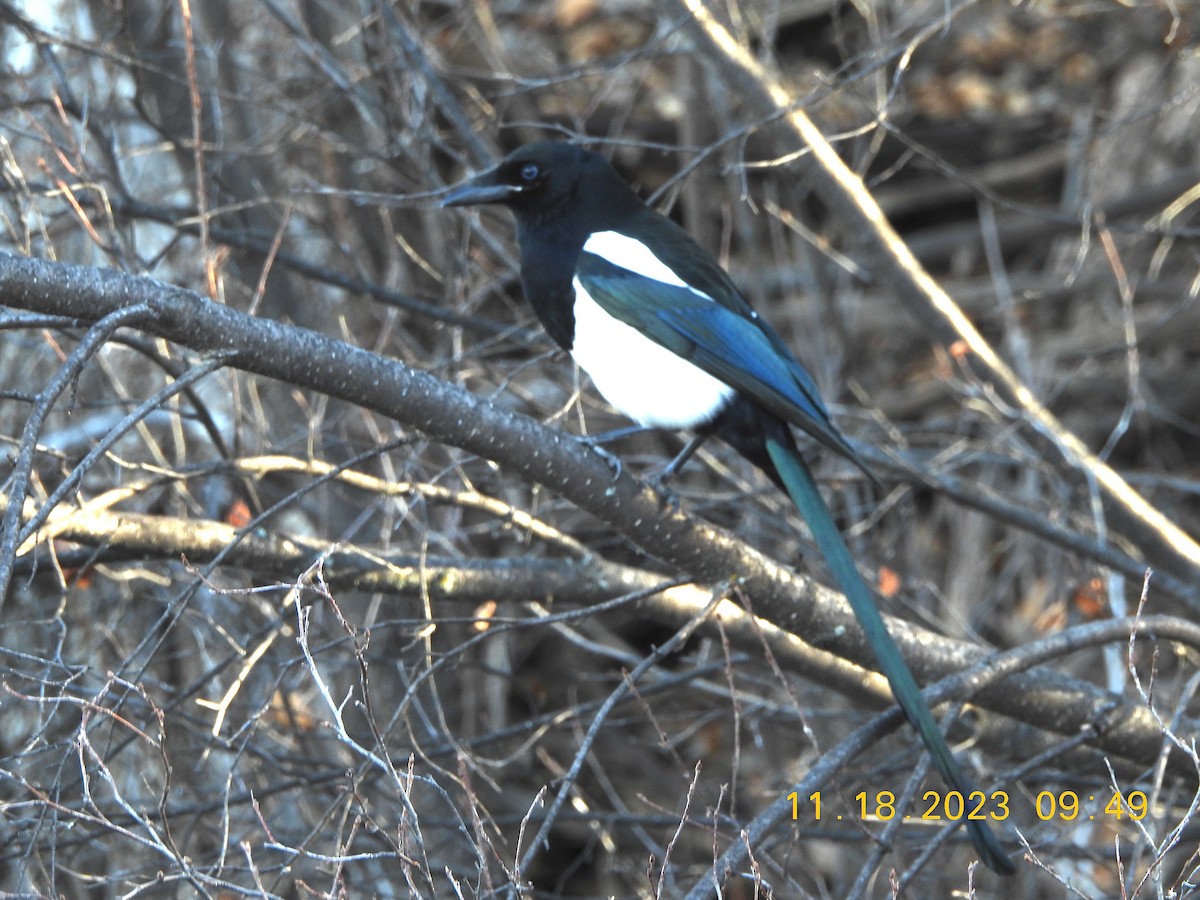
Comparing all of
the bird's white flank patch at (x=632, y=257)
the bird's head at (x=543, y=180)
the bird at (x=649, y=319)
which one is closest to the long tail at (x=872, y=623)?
the bird at (x=649, y=319)

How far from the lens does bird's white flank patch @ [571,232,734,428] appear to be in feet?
9.59

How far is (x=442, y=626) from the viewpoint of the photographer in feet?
13.8

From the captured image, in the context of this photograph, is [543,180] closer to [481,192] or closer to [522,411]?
[481,192]

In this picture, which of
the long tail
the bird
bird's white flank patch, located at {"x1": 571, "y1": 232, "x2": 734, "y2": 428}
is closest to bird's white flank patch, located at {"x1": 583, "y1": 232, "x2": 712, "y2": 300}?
the bird

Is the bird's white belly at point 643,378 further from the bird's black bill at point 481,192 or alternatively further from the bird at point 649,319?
the bird's black bill at point 481,192

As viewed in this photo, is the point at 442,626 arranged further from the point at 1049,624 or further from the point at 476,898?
the point at 476,898

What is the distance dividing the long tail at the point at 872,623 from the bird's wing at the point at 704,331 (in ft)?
0.32

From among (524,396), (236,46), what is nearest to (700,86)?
(236,46)

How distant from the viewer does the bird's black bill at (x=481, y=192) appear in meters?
3.00

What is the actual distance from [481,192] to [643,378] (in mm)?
549

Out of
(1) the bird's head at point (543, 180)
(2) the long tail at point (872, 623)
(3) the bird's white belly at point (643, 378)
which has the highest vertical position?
(1) the bird's head at point (543, 180)

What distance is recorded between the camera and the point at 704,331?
297 cm

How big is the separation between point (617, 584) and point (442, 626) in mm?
1582

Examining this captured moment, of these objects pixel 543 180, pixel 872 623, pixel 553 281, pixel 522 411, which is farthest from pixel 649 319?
pixel 522 411
